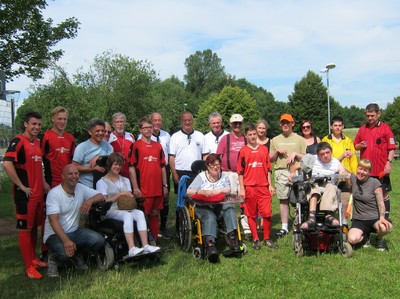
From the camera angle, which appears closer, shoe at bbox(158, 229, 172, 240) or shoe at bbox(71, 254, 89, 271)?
shoe at bbox(71, 254, 89, 271)

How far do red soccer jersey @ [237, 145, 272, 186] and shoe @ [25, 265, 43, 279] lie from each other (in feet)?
9.44

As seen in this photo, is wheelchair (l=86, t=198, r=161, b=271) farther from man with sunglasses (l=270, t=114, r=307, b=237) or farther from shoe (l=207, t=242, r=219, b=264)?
man with sunglasses (l=270, t=114, r=307, b=237)

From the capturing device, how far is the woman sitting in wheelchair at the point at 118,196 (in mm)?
4676

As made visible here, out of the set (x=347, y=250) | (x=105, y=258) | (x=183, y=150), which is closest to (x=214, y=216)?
(x=105, y=258)

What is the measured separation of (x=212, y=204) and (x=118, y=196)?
47.8 inches

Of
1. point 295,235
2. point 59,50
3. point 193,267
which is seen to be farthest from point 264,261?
point 59,50

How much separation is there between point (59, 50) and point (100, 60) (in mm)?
25921

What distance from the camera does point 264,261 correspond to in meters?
4.95

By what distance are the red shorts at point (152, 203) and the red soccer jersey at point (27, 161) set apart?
4.54ft

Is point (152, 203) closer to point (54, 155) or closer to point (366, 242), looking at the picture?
point (54, 155)

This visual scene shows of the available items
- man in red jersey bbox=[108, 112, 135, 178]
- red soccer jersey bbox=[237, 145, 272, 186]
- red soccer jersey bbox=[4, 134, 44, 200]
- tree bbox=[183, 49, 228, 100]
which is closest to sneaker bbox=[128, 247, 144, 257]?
red soccer jersey bbox=[4, 134, 44, 200]

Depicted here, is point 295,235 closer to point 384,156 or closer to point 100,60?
point 384,156

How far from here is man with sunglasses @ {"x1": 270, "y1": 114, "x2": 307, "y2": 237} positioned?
6.36m

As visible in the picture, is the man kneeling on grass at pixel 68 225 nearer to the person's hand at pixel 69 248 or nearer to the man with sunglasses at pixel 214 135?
the person's hand at pixel 69 248
